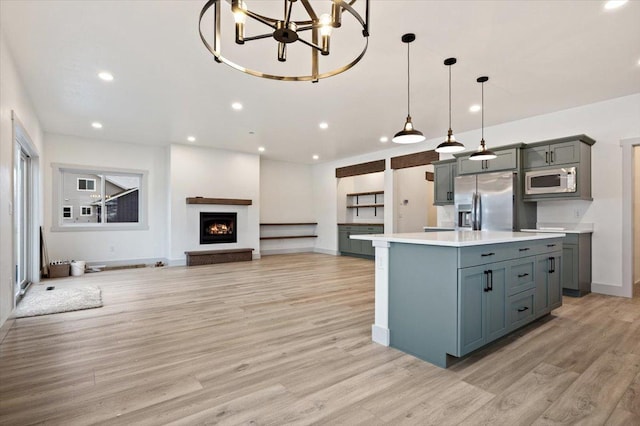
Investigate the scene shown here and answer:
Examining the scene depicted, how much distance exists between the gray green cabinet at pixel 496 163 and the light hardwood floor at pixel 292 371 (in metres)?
2.21

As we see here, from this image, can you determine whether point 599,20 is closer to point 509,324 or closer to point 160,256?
point 509,324

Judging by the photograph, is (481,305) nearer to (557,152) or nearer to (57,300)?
(557,152)

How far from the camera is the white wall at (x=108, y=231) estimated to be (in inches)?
257

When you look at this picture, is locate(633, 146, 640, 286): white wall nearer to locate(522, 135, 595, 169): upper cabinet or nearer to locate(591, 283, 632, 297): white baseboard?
locate(591, 283, 632, 297): white baseboard

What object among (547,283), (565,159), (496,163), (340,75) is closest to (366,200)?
(496,163)

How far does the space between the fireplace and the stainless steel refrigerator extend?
5.21 m

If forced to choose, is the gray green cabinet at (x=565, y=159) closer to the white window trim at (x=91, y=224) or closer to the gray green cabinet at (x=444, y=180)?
the gray green cabinet at (x=444, y=180)

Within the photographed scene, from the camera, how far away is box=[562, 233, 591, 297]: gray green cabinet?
14.6 ft

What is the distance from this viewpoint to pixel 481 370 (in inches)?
91.5

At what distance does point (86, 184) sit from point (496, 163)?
806cm

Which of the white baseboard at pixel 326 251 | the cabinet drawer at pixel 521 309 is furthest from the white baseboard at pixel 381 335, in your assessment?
the white baseboard at pixel 326 251

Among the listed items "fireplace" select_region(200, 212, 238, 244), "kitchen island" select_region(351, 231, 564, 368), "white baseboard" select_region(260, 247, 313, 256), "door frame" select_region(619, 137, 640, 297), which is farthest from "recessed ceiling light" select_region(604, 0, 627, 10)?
"white baseboard" select_region(260, 247, 313, 256)

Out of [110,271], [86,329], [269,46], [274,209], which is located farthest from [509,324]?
[274,209]

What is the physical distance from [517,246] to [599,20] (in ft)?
6.71
